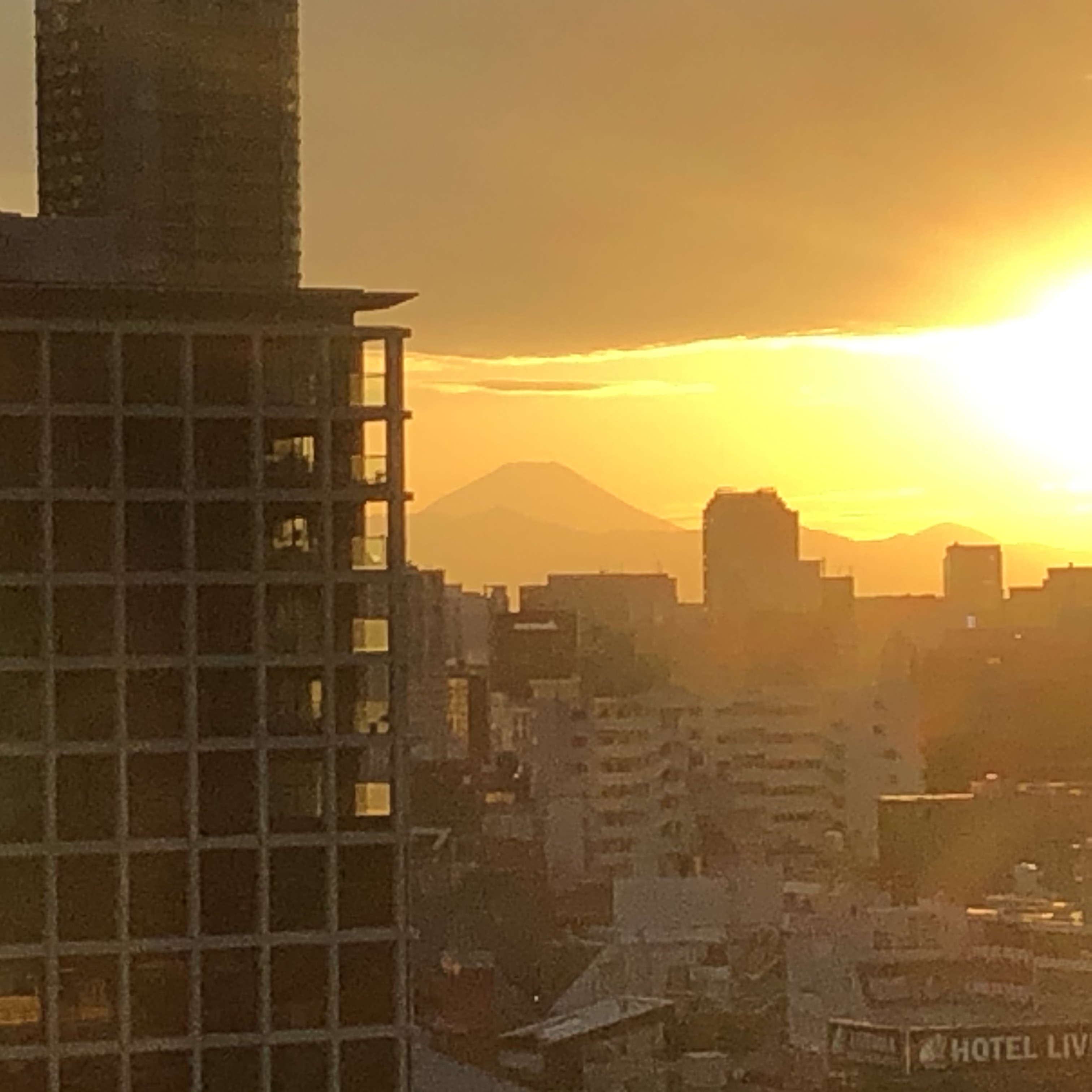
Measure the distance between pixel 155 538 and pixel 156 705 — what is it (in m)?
0.94

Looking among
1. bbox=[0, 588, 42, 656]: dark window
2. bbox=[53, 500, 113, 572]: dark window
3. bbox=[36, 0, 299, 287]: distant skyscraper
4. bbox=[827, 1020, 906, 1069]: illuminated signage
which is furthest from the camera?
bbox=[36, 0, 299, 287]: distant skyscraper

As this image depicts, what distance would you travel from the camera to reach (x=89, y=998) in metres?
14.5

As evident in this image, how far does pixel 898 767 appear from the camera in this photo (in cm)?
4541

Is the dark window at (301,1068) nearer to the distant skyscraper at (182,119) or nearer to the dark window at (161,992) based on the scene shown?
the dark window at (161,992)

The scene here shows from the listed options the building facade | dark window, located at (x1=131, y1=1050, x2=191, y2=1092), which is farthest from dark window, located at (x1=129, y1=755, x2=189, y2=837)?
dark window, located at (x1=131, y1=1050, x2=191, y2=1092)

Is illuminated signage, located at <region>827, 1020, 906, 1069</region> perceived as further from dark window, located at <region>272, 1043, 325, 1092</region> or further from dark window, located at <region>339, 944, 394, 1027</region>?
dark window, located at <region>272, 1043, 325, 1092</region>

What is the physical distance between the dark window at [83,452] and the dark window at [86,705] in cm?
106

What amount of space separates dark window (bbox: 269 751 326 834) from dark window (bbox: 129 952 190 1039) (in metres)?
0.96

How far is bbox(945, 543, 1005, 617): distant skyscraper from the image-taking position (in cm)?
6444

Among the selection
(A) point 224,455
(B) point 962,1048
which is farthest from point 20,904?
(B) point 962,1048

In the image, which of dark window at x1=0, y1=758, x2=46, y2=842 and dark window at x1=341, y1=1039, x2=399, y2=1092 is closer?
dark window at x1=0, y1=758, x2=46, y2=842

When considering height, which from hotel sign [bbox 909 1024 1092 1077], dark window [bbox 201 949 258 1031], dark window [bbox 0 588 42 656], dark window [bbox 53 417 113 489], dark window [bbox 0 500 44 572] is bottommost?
hotel sign [bbox 909 1024 1092 1077]

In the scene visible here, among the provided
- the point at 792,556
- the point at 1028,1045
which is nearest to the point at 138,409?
the point at 1028,1045

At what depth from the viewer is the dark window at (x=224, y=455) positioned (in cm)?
1520
